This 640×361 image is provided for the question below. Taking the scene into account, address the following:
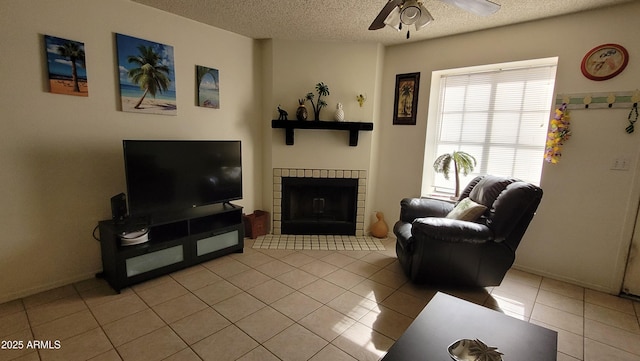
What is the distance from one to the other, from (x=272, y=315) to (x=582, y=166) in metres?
2.89

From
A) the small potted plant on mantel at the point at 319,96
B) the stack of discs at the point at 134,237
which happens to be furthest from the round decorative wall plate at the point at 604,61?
the stack of discs at the point at 134,237

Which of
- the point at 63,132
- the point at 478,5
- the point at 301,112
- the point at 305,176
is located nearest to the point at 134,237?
the point at 63,132

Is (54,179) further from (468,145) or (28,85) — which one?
(468,145)

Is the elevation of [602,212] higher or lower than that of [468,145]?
lower

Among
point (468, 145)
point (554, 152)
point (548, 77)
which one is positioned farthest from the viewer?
point (468, 145)

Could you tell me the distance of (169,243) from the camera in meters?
2.51

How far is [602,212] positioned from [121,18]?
4403mm

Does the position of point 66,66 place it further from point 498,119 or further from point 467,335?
point 498,119

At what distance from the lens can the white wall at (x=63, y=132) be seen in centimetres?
205

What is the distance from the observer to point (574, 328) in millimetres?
2020

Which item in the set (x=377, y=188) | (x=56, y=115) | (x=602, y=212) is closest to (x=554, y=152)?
(x=602, y=212)

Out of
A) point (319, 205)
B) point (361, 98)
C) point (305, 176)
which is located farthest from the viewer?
point (319, 205)

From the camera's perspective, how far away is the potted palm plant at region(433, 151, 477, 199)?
10.1ft

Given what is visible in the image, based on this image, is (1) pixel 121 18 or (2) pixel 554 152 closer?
(1) pixel 121 18
